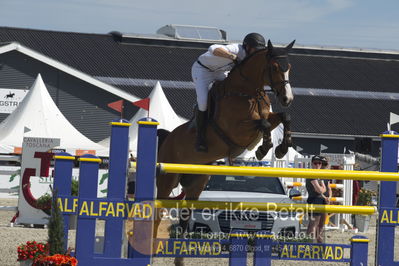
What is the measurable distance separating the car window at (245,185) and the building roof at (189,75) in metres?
16.5

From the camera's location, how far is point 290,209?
206 inches

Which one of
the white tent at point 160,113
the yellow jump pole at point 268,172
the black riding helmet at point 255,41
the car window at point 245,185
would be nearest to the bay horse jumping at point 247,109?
the black riding helmet at point 255,41

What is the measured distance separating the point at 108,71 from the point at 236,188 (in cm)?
1855

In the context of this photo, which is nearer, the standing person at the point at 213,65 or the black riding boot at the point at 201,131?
the standing person at the point at 213,65

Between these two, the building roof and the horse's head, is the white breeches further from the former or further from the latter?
the building roof

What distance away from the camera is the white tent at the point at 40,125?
1608 centimetres

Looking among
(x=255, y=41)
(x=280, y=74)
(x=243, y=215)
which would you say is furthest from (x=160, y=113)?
(x=280, y=74)

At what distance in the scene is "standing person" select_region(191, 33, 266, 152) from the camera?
649 centimetres

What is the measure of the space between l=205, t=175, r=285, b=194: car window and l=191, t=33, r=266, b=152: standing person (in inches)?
129

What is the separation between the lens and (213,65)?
6.82 metres

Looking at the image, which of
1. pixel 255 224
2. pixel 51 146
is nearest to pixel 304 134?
pixel 51 146

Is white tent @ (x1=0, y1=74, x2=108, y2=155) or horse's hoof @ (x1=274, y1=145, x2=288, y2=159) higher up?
white tent @ (x1=0, y1=74, x2=108, y2=155)

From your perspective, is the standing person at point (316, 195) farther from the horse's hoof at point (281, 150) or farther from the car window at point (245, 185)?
the horse's hoof at point (281, 150)

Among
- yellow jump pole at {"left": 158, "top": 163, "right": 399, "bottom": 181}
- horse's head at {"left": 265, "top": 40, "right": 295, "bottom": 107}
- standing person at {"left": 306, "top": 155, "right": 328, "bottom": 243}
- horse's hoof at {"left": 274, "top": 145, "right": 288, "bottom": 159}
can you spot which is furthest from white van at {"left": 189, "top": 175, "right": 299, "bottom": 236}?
yellow jump pole at {"left": 158, "top": 163, "right": 399, "bottom": 181}
